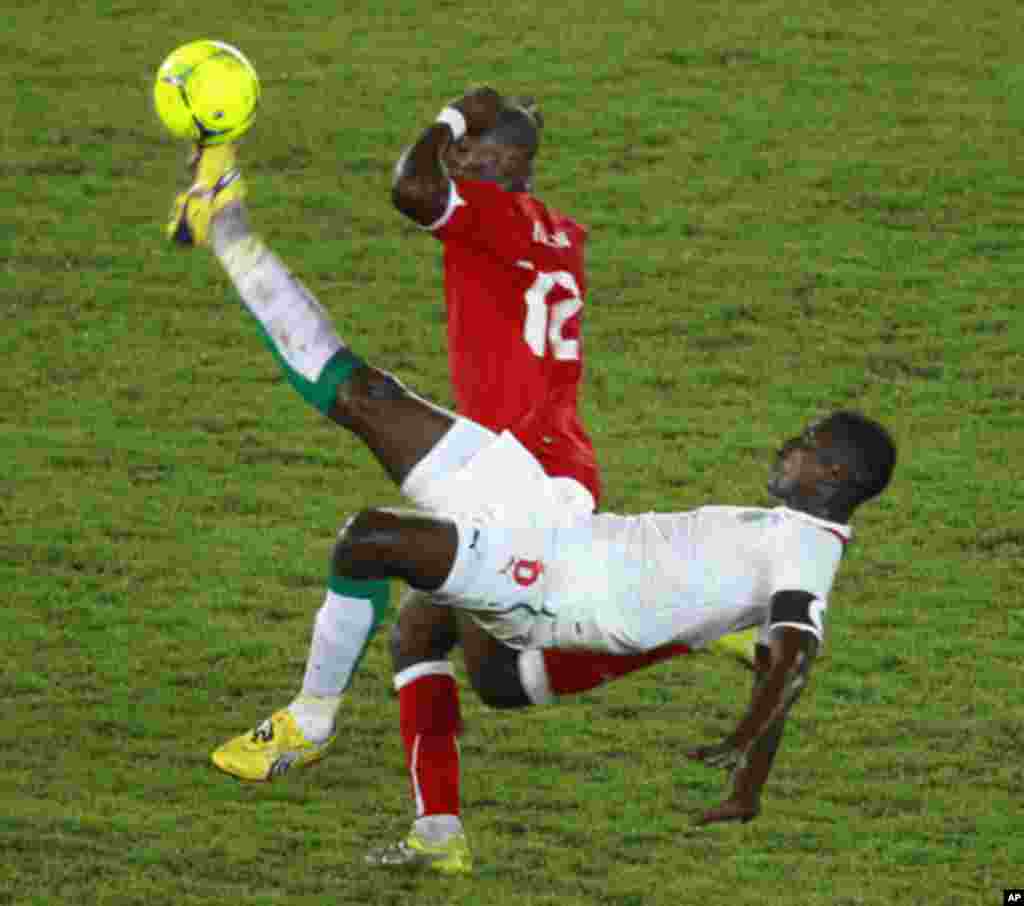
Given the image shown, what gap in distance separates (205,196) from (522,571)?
158cm

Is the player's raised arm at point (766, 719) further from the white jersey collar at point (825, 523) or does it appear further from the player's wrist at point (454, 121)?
the player's wrist at point (454, 121)

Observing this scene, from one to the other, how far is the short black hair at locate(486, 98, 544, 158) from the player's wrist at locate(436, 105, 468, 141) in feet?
1.08

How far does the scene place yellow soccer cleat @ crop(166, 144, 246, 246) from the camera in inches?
337

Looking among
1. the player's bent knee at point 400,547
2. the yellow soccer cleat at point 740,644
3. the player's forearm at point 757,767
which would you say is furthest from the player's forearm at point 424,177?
the player's forearm at point 757,767

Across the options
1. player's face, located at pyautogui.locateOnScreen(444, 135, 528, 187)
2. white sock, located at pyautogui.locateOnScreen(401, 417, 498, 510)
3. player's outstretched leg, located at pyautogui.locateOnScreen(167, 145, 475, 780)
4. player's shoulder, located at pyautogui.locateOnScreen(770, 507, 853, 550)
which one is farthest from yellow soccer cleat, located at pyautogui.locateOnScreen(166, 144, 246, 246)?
player's shoulder, located at pyautogui.locateOnScreen(770, 507, 853, 550)

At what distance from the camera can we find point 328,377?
8492 mm

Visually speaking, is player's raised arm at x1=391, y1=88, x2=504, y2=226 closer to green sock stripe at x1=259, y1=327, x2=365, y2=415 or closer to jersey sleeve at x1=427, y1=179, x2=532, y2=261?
jersey sleeve at x1=427, y1=179, x2=532, y2=261

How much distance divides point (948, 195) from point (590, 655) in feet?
27.5

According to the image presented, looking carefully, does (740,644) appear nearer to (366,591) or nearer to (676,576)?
(676,576)

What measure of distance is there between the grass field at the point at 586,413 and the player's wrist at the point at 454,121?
2.32 meters

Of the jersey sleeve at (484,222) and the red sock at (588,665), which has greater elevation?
the jersey sleeve at (484,222)

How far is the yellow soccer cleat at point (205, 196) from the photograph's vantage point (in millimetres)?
8562

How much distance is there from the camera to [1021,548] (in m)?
12.1

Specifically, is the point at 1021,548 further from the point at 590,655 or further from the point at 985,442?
the point at 590,655
